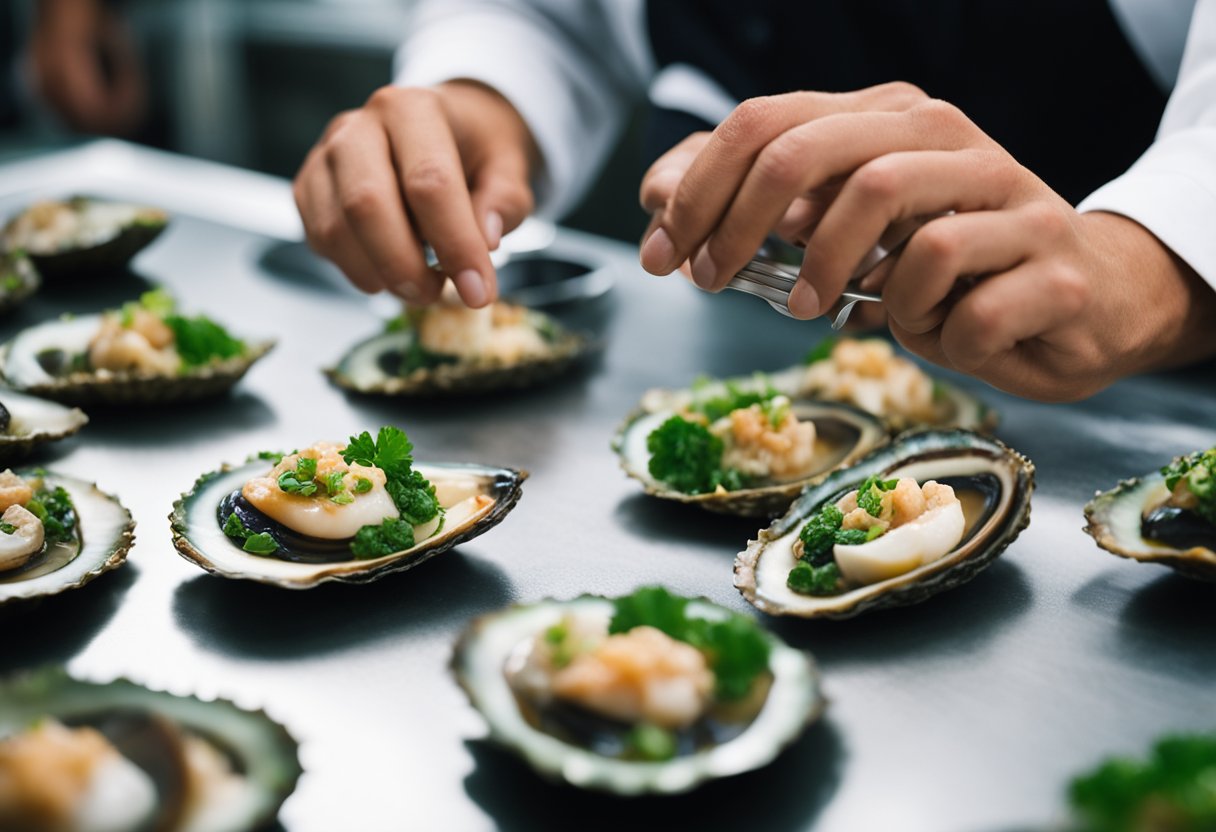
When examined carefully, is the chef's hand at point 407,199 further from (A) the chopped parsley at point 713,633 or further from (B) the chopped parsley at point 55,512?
(A) the chopped parsley at point 713,633

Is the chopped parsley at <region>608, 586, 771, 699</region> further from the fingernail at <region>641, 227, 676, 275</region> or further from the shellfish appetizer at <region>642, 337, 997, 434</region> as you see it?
the shellfish appetizer at <region>642, 337, 997, 434</region>

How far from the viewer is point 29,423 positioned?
6.42ft

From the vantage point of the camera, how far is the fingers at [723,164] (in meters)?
1.53

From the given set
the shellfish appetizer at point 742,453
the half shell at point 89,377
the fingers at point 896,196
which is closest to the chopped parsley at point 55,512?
the half shell at point 89,377

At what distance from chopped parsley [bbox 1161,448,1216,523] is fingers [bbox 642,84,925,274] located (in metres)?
0.59

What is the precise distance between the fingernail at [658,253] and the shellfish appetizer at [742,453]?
0.24m

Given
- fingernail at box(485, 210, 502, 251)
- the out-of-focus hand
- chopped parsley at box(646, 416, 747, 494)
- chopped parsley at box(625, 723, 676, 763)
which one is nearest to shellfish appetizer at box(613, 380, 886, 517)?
chopped parsley at box(646, 416, 747, 494)

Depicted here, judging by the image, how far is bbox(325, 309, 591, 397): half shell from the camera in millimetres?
2182

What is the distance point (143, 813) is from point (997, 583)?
3.36 ft

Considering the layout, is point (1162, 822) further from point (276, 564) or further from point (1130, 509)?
point (276, 564)

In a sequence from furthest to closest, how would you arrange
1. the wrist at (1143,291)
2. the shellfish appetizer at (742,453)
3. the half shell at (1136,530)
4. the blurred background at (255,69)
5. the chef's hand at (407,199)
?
the blurred background at (255,69), the chef's hand at (407,199), the shellfish appetizer at (742,453), the wrist at (1143,291), the half shell at (1136,530)

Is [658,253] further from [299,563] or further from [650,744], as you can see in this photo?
[650,744]

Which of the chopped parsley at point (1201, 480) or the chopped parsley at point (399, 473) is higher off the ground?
the chopped parsley at point (1201, 480)

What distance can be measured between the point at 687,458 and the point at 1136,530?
0.61m
